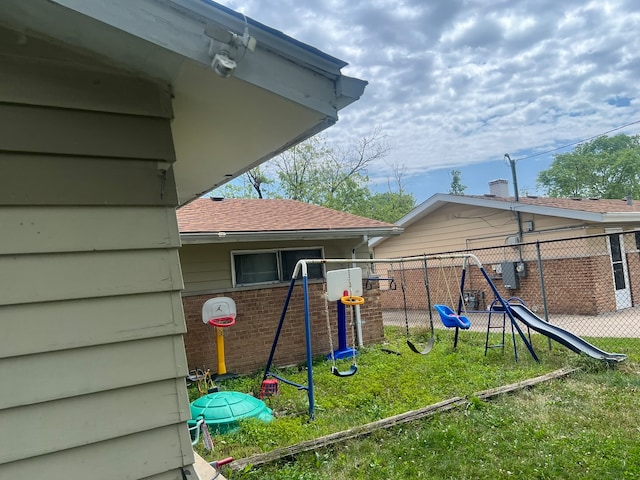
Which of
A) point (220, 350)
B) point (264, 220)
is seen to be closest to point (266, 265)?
point (264, 220)

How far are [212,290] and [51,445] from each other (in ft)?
17.0

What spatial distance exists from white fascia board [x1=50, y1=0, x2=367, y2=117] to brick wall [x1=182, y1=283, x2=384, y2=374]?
5289mm

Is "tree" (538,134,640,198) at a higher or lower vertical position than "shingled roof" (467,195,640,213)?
higher

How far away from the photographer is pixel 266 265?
7.05 meters

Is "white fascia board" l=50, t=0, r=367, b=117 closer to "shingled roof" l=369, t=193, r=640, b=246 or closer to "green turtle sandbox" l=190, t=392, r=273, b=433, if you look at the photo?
"green turtle sandbox" l=190, t=392, r=273, b=433

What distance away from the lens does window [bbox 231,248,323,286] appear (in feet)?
22.4

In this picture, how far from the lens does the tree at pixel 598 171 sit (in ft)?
111

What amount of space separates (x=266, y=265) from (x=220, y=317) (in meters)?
1.45

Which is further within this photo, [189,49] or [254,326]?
[254,326]

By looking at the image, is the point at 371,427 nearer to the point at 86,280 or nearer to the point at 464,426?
the point at 464,426

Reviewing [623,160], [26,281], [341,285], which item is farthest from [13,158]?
[623,160]

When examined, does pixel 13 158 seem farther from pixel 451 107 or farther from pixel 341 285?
pixel 451 107

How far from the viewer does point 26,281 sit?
1368 millimetres

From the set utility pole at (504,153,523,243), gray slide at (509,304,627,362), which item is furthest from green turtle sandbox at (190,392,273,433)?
utility pole at (504,153,523,243)
